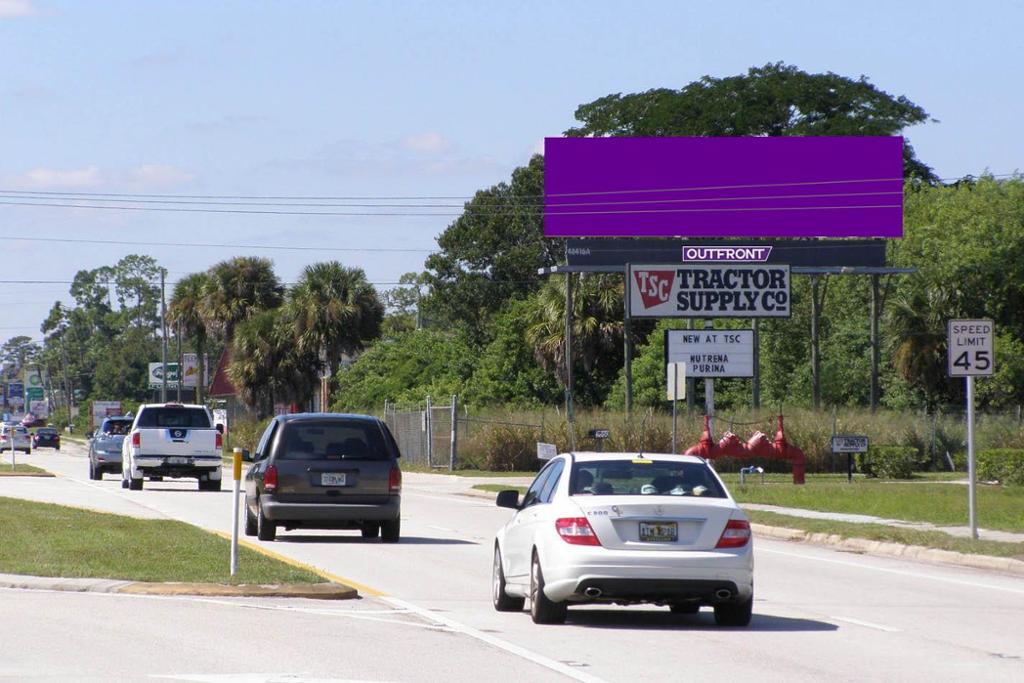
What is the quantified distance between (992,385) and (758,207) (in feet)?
35.0

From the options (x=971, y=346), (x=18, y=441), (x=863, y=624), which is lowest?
(x=18, y=441)

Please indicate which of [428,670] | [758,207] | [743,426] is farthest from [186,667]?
[758,207]

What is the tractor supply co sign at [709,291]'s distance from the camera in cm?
5159

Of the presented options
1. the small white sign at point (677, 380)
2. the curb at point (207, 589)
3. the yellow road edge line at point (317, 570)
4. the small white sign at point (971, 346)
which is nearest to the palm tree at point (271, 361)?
the small white sign at point (677, 380)

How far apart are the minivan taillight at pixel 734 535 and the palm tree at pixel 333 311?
60.5 meters

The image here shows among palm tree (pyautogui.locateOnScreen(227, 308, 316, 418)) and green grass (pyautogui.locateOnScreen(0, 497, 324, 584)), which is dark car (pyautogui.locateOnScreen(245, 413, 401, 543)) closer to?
green grass (pyautogui.locateOnScreen(0, 497, 324, 584))

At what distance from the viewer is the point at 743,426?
172 ft

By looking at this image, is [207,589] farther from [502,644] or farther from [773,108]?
[773,108]

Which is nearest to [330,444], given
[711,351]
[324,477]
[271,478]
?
[324,477]

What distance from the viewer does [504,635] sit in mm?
13031

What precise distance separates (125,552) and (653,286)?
33985 mm

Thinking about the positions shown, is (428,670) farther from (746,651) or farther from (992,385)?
(992,385)

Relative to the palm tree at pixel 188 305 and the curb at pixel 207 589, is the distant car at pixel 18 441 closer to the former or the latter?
the palm tree at pixel 188 305

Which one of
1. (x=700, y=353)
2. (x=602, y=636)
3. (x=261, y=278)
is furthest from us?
(x=261, y=278)
